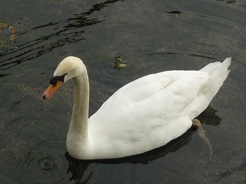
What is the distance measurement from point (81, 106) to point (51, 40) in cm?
369

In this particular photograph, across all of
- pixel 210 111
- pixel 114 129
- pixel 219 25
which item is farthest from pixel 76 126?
pixel 219 25

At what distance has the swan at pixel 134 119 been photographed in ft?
22.3

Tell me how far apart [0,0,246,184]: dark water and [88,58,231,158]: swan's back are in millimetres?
373

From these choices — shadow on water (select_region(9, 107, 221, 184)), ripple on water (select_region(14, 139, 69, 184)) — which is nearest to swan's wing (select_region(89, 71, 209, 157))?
shadow on water (select_region(9, 107, 221, 184))

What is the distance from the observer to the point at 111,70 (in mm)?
9203

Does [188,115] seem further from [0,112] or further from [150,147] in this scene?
[0,112]

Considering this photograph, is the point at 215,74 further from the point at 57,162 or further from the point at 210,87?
the point at 57,162

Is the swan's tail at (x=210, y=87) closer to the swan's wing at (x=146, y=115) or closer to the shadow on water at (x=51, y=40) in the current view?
the swan's wing at (x=146, y=115)

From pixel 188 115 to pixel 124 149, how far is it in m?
1.47

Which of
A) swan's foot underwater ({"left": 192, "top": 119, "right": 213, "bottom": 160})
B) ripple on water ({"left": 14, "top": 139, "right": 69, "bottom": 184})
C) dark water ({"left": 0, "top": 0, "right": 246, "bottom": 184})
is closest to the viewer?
ripple on water ({"left": 14, "top": 139, "right": 69, "bottom": 184})

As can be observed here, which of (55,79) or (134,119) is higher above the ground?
(55,79)

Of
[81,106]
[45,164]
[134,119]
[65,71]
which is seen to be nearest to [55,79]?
[65,71]

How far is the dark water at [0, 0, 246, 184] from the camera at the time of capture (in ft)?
23.2

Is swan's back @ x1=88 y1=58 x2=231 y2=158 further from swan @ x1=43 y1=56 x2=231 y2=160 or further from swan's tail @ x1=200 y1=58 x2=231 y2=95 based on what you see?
swan's tail @ x1=200 y1=58 x2=231 y2=95
